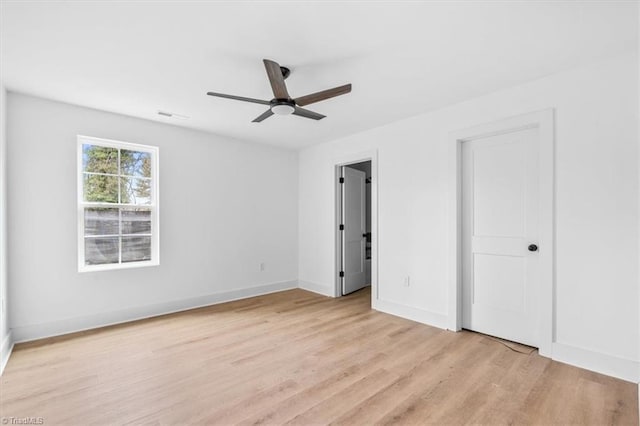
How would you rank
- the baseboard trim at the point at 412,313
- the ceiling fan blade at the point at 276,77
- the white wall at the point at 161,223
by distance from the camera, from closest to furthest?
the ceiling fan blade at the point at 276,77 < the white wall at the point at 161,223 < the baseboard trim at the point at 412,313

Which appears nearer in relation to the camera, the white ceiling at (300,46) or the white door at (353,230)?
the white ceiling at (300,46)

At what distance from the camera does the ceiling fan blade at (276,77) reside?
2295 mm

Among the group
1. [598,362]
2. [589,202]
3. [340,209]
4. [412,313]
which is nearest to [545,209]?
[589,202]

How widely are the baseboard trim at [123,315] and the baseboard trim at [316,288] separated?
0.61 meters

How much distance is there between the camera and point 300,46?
232 cm

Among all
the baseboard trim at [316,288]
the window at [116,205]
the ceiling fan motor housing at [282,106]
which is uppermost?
the ceiling fan motor housing at [282,106]

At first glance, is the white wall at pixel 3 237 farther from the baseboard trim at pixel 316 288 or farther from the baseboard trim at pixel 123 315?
the baseboard trim at pixel 316 288

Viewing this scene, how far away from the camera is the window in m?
3.64

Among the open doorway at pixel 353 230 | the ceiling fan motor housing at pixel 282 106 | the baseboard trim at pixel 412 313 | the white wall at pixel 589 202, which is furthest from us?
the open doorway at pixel 353 230

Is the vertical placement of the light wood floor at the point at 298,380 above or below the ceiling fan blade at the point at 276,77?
below

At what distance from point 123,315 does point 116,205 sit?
1353 millimetres

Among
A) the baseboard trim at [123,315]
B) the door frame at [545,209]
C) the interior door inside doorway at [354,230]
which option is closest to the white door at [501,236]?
the door frame at [545,209]

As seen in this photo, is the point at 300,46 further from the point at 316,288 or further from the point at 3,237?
the point at 316,288

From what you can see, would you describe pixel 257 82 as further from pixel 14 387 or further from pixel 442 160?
pixel 14 387
